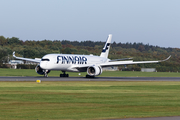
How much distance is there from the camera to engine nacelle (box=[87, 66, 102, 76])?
5603cm

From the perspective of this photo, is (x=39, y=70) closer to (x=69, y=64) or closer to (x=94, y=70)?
(x=69, y=64)

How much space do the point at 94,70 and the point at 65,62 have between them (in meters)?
5.27

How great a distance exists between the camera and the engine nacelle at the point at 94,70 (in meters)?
56.0

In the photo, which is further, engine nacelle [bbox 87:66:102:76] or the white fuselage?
engine nacelle [bbox 87:66:102:76]

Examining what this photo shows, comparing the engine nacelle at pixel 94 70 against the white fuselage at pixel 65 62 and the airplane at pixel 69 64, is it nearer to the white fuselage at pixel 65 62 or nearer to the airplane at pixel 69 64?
the airplane at pixel 69 64

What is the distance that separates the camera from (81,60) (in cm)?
6044

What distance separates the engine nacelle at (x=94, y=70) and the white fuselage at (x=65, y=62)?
1.77 meters

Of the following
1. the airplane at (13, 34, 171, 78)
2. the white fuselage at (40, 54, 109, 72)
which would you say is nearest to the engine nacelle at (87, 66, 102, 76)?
the airplane at (13, 34, 171, 78)

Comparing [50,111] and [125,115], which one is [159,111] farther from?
[50,111]

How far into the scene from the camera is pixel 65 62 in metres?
56.8

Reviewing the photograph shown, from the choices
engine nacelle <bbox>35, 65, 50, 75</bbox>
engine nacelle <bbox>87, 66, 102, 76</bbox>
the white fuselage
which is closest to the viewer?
the white fuselage

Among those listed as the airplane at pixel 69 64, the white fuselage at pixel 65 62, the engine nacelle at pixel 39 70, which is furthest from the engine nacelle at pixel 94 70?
the engine nacelle at pixel 39 70

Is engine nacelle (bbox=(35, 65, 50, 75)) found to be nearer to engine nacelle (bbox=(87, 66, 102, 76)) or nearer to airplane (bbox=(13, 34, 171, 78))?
airplane (bbox=(13, 34, 171, 78))

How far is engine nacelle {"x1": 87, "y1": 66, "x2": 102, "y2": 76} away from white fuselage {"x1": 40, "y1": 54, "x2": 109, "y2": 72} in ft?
5.81
